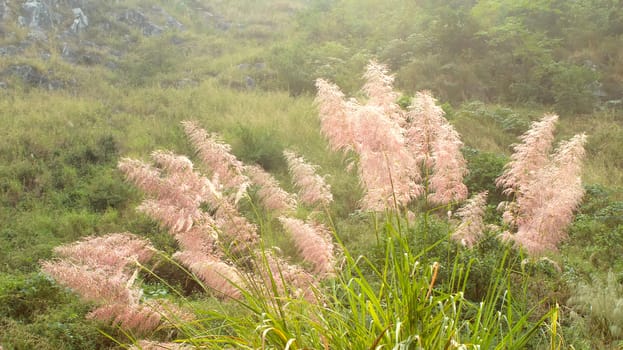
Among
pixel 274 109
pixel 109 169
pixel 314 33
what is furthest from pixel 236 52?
pixel 109 169

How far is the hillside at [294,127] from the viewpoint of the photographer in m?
4.10

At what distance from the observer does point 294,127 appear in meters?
11.8

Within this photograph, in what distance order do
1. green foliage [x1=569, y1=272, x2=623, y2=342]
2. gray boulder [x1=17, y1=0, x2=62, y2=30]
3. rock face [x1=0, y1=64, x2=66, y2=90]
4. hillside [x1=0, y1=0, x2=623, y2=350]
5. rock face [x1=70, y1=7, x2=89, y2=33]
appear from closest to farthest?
green foliage [x1=569, y1=272, x2=623, y2=342] → hillside [x1=0, y1=0, x2=623, y2=350] → rock face [x1=0, y1=64, x2=66, y2=90] → gray boulder [x1=17, y1=0, x2=62, y2=30] → rock face [x1=70, y1=7, x2=89, y2=33]

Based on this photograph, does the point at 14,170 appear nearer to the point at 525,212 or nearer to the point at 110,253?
the point at 110,253

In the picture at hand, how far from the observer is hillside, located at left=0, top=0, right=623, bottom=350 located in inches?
161

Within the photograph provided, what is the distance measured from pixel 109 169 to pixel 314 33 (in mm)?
12726

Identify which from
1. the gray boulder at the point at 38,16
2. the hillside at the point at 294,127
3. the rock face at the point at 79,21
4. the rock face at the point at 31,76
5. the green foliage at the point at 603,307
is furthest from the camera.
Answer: the rock face at the point at 79,21

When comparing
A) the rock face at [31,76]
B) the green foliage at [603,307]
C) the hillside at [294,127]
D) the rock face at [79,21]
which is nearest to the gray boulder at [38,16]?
the hillside at [294,127]

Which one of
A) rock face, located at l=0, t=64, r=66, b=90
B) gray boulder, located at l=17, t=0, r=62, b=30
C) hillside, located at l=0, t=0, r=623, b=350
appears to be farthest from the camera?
gray boulder, located at l=17, t=0, r=62, b=30

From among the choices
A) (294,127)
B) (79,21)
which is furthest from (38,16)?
(294,127)

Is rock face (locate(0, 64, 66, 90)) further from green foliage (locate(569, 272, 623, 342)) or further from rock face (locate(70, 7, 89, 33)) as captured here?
green foliage (locate(569, 272, 623, 342))

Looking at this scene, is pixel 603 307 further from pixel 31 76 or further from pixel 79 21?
pixel 79 21

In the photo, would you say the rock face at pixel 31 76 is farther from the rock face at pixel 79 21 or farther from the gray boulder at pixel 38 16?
the rock face at pixel 79 21

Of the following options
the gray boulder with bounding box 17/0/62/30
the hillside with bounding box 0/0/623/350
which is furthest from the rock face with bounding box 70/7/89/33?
the gray boulder with bounding box 17/0/62/30
